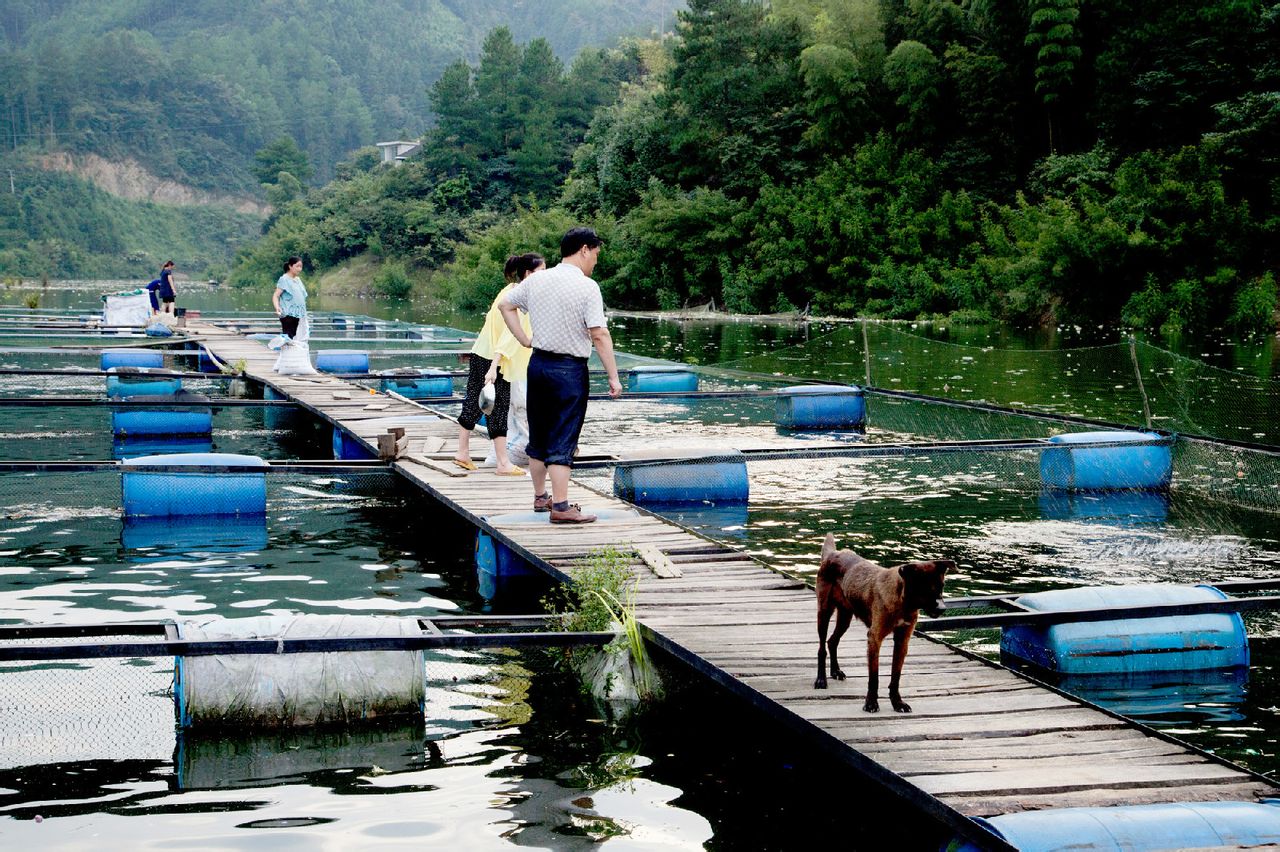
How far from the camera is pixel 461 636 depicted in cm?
632

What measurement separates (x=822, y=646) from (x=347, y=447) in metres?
9.46

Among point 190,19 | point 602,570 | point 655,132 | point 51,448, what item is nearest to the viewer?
point 602,570

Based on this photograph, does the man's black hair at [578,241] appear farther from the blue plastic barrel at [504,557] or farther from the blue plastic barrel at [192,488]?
the blue plastic barrel at [192,488]

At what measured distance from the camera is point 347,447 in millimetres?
14516

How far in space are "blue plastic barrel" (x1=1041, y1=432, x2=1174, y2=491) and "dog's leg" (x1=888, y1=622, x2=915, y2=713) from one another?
7.92m

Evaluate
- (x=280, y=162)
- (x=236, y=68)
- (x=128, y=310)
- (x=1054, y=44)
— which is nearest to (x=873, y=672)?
(x=128, y=310)

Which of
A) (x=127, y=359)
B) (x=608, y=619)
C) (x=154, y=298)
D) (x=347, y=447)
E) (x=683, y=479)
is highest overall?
(x=154, y=298)

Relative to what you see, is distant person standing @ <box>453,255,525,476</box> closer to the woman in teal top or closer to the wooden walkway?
the wooden walkway

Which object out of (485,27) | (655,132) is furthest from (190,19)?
(655,132)

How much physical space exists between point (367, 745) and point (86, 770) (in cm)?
117

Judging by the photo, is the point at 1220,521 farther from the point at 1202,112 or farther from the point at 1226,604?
the point at 1202,112

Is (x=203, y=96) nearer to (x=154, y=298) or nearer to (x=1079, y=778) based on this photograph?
(x=154, y=298)

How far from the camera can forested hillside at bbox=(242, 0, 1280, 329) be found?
35.1 meters

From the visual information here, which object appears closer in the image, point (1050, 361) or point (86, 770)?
point (86, 770)
